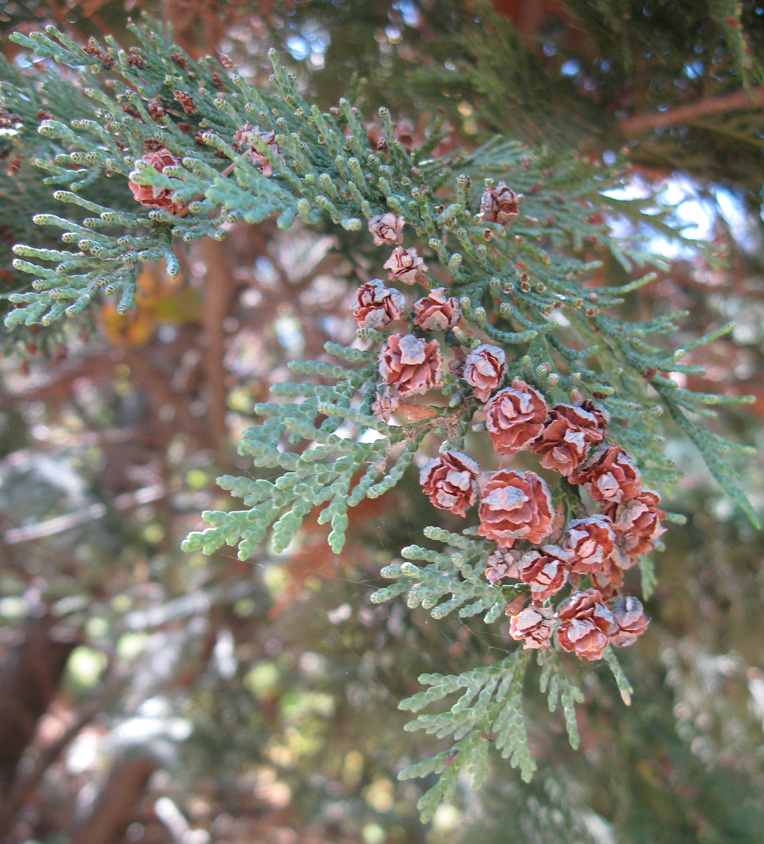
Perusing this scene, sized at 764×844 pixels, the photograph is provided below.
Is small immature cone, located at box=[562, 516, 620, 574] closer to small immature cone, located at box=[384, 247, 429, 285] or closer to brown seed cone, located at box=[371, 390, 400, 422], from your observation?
brown seed cone, located at box=[371, 390, 400, 422]

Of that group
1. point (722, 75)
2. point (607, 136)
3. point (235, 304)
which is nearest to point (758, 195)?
point (722, 75)

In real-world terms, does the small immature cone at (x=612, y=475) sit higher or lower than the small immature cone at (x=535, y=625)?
higher

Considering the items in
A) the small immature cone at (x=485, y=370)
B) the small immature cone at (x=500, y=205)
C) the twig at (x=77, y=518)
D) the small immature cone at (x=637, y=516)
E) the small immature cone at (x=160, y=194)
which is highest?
the small immature cone at (x=500, y=205)

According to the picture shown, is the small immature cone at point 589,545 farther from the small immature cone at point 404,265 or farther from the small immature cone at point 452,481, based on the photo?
the small immature cone at point 404,265

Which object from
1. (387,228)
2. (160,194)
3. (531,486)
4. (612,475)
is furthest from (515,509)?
(160,194)

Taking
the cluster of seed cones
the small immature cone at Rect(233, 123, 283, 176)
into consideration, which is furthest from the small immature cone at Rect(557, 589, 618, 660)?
the small immature cone at Rect(233, 123, 283, 176)

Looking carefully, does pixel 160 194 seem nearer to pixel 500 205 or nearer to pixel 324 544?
pixel 500 205

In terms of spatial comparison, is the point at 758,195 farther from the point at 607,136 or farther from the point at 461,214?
the point at 461,214

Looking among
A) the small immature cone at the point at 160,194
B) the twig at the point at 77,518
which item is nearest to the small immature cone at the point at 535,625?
the small immature cone at the point at 160,194
